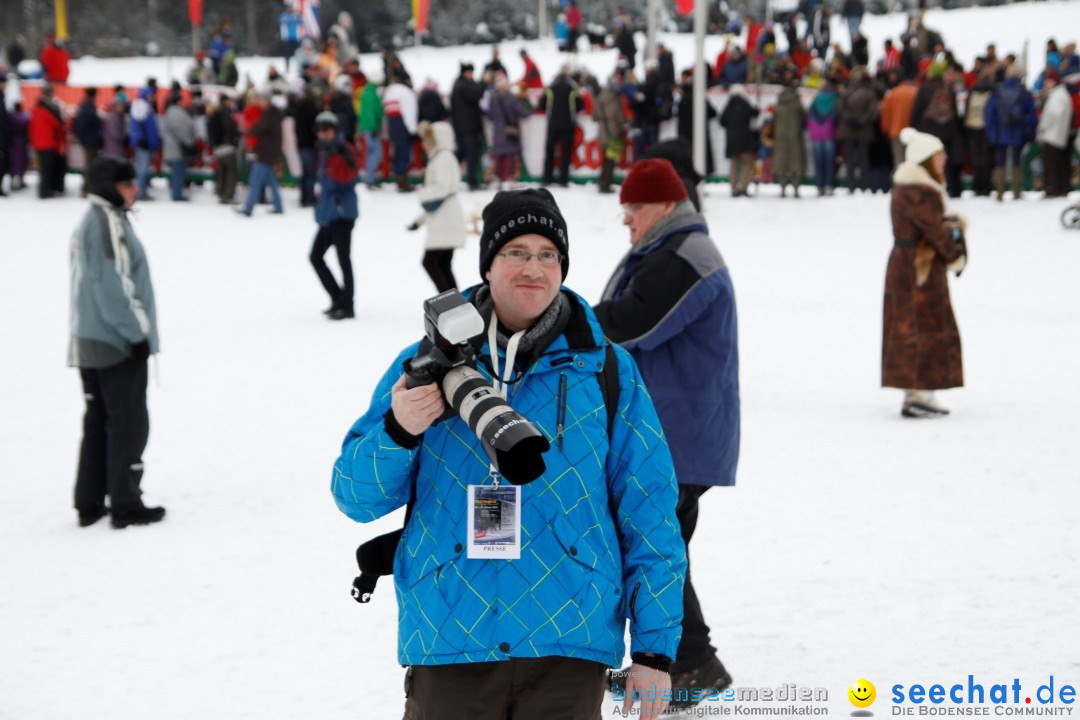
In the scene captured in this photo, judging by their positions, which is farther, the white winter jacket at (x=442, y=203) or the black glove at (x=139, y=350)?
the white winter jacket at (x=442, y=203)

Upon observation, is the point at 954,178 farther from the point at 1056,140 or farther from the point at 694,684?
the point at 694,684

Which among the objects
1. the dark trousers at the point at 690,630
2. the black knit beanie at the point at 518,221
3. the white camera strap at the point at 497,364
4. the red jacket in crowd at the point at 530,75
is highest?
the red jacket in crowd at the point at 530,75

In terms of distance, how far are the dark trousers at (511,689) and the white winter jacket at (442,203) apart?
898 centimetres

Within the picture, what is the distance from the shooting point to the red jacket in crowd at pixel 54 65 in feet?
87.9

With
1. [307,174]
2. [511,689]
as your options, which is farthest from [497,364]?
[307,174]

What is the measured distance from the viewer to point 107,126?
21094 millimetres

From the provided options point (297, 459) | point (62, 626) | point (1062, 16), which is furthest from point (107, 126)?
point (1062, 16)

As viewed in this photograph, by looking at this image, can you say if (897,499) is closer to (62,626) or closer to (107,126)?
(62,626)

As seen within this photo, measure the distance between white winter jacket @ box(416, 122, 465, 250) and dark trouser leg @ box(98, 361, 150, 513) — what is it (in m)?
5.20

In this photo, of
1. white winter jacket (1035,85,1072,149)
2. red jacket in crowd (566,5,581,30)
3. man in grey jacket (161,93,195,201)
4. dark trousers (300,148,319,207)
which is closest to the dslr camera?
white winter jacket (1035,85,1072,149)

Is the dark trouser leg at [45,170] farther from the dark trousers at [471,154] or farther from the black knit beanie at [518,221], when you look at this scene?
the black knit beanie at [518,221]

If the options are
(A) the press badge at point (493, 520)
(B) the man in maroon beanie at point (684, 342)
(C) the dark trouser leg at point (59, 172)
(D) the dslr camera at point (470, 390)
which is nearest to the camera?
(D) the dslr camera at point (470, 390)

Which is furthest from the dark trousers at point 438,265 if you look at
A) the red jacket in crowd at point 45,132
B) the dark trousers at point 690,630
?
the red jacket in crowd at point 45,132

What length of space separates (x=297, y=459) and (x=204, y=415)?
1417 millimetres
